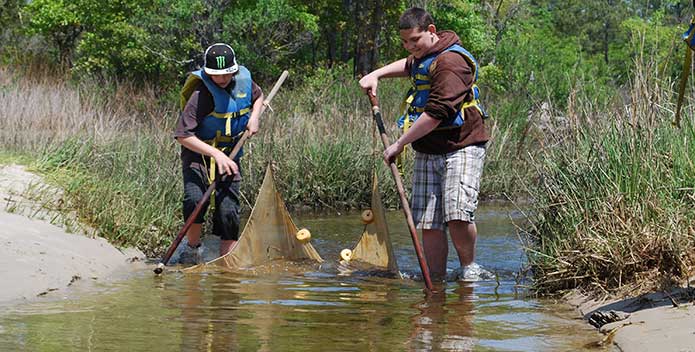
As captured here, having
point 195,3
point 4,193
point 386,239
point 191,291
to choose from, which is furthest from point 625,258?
point 195,3

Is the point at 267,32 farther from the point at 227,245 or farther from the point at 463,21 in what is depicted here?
the point at 227,245

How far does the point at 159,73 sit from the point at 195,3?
287 centimetres

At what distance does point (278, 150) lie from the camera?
43.7ft

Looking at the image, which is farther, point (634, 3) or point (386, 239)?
point (634, 3)

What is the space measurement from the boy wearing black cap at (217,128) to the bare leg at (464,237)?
1.76 m

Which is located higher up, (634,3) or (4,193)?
(634,3)

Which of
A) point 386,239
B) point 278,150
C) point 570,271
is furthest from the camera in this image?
point 278,150

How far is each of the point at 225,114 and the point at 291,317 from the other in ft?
7.75

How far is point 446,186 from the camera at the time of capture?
759 cm

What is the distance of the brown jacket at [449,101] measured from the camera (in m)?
7.25

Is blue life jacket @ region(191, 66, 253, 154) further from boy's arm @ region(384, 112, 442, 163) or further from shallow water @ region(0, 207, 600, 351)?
boy's arm @ region(384, 112, 442, 163)

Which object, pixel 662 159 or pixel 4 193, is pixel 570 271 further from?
pixel 4 193

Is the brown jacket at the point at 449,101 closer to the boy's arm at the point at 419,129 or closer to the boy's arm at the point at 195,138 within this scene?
the boy's arm at the point at 419,129

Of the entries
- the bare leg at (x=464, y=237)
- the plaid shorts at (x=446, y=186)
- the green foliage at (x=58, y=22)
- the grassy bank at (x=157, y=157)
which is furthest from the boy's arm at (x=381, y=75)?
the green foliage at (x=58, y=22)
